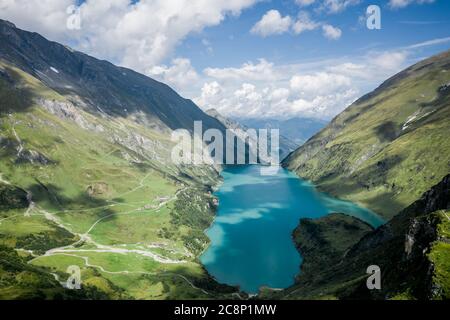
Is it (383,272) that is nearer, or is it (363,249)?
(383,272)

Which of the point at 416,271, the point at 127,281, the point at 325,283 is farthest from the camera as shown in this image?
the point at 127,281

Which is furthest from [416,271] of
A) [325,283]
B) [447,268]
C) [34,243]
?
[34,243]
